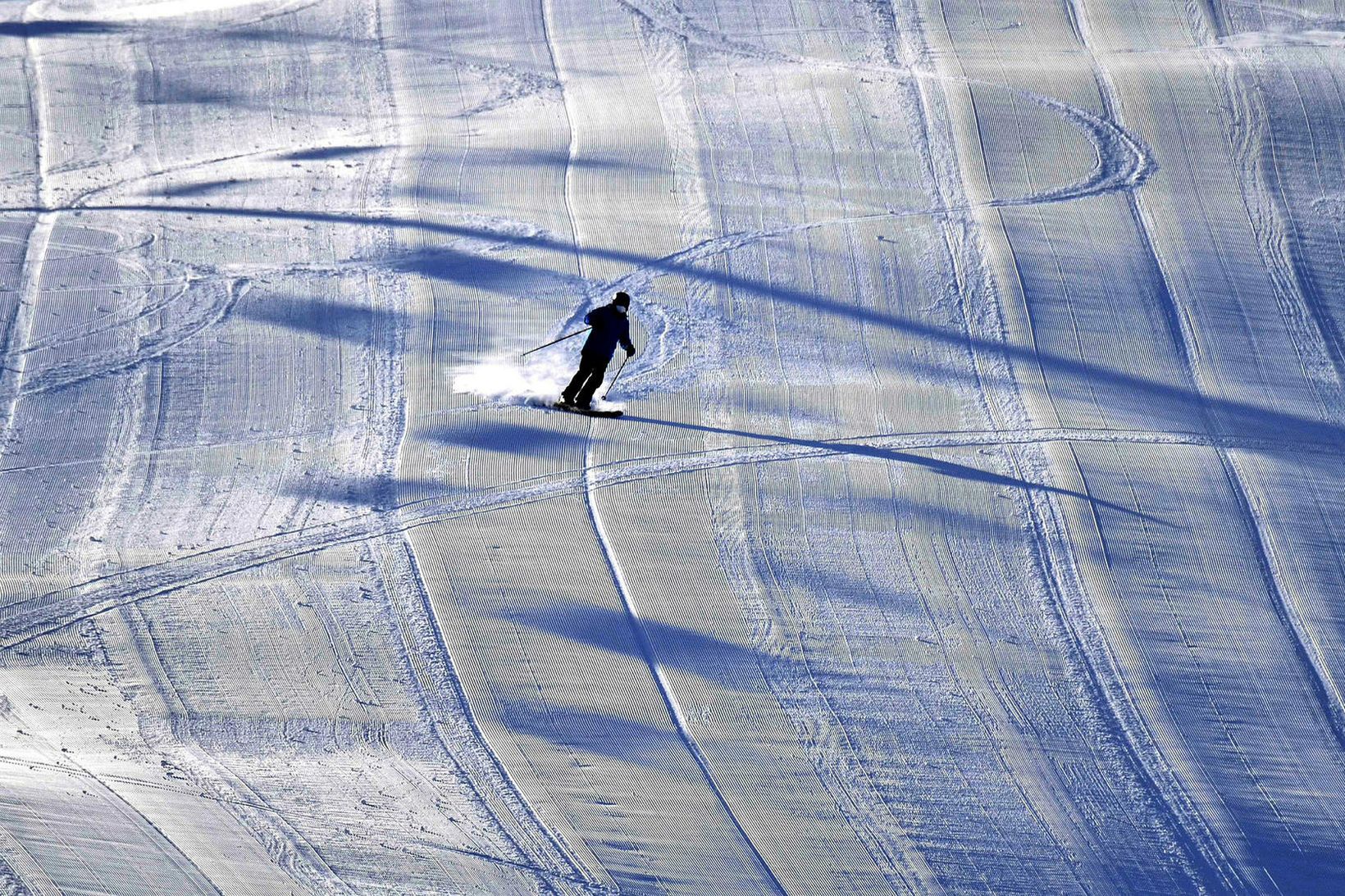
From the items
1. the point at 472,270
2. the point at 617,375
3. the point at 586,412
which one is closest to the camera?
the point at 586,412

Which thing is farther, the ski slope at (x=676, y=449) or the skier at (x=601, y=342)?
the skier at (x=601, y=342)

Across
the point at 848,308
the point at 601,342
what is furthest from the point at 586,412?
the point at 848,308

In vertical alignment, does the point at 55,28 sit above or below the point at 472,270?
above

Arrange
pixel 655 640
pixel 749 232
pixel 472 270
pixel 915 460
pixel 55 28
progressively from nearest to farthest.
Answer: pixel 655 640, pixel 915 460, pixel 472 270, pixel 749 232, pixel 55 28

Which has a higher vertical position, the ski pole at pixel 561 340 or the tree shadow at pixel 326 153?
the tree shadow at pixel 326 153

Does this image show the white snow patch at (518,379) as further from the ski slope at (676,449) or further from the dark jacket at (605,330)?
the dark jacket at (605,330)

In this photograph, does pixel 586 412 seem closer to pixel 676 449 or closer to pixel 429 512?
pixel 676 449

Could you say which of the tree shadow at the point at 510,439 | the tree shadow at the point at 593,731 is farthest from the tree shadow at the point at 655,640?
the tree shadow at the point at 510,439
